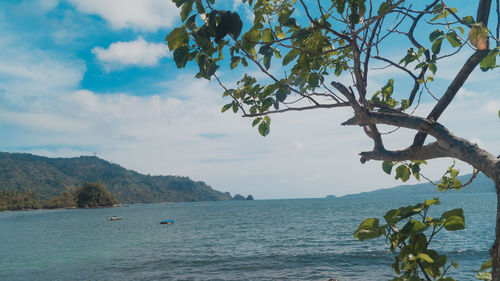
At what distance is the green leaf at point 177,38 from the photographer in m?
1.49

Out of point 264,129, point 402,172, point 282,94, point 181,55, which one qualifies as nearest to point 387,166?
point 402,172

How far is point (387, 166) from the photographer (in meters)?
2.92

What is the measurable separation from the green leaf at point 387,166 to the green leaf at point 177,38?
2282 millimetres

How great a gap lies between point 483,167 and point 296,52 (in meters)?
1.34

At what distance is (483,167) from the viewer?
1683 mm

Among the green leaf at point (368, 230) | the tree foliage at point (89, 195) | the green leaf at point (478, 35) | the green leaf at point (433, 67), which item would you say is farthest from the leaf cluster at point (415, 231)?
the tree foliage at point (89, 195)

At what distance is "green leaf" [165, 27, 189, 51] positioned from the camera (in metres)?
1.49

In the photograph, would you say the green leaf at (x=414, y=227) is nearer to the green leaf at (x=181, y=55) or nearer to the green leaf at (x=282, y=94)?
the green leaf at (x=282, y=94)

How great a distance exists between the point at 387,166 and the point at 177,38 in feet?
7.72

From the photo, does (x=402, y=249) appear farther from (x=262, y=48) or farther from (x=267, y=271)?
(x=267, y=271)

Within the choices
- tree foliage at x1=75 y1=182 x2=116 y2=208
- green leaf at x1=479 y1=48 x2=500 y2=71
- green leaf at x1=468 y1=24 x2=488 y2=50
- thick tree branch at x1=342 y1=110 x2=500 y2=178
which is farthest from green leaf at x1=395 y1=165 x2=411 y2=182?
tree foliage at x1=75 y1=182 x2=116 y2=208

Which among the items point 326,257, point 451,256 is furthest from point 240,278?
point 451,256

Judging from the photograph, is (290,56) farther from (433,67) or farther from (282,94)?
(433,67)

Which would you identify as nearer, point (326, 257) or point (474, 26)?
point (474, 26)
